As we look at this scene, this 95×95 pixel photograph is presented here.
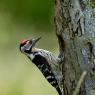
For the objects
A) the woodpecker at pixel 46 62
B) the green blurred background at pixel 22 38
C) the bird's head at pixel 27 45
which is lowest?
the green blurred background at pixel 22 38

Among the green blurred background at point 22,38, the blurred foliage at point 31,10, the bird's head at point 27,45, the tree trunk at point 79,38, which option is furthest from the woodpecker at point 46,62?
the blurred foliage at point 31,10

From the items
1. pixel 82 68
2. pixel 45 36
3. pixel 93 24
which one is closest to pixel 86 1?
pixel 93 24

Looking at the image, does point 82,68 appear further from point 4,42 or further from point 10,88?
point 4,42

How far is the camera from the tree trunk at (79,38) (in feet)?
17.9

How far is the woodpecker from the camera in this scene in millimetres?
6383

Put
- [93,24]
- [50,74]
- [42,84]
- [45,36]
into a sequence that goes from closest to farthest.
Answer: [93,24]
[50,74]
[42,84]
[45,36]

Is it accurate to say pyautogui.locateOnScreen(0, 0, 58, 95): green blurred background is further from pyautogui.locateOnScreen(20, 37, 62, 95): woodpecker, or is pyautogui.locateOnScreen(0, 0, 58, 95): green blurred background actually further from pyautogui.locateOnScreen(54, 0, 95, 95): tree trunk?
pyautogui.locateOnScreen(54, 0, 95, 95): tree trunk

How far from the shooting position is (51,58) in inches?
261

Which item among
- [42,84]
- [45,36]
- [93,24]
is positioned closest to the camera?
[93,24]

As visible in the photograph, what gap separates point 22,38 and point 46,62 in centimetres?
408

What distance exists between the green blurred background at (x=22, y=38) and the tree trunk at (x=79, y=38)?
376 cm

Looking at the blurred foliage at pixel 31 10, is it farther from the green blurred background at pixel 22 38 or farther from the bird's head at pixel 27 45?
the bird's head at pixel 27 45

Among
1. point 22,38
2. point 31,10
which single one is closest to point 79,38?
point 22,38

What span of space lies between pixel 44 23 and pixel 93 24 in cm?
553
